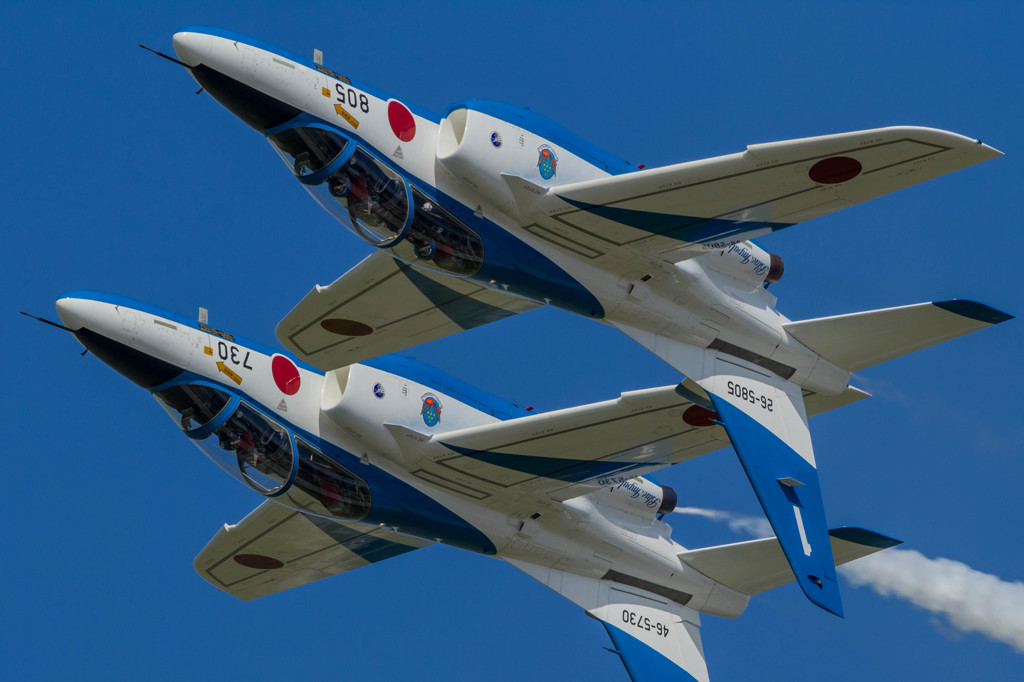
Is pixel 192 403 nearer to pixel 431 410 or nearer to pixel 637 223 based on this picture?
pixel 431 410

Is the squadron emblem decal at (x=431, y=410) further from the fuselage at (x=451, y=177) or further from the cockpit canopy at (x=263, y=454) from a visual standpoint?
the fuselage at (x=451, y=177)

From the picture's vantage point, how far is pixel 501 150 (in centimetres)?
2864

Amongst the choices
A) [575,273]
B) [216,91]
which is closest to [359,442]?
[575,273]

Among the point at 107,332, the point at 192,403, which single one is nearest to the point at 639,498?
the point at 192,403

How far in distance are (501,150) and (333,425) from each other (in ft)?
18.7

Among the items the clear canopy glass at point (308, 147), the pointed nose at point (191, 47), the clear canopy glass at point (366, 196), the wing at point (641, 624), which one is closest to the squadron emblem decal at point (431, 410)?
the clear canopy glass at point (366, 196)

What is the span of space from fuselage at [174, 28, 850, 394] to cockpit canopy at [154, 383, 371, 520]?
3717 mm

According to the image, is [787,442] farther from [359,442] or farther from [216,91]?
[216,91]

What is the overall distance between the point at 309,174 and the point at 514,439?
18.9ft

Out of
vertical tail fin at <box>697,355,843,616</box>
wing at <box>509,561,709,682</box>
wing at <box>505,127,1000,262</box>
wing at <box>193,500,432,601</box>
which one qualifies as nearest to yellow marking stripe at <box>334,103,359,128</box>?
wing at <box>505,127,1000,262</box>

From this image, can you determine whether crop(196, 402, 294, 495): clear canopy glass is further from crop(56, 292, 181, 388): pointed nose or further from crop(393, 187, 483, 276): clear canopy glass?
crop(393, 187, 483, 276): clear canopy glass

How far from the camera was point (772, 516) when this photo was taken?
29516mm

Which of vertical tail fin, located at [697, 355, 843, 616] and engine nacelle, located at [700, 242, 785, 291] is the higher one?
engine nacelle, located at [700, 242, 785, 291]

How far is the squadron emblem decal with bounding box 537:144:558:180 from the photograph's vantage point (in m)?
29.0
